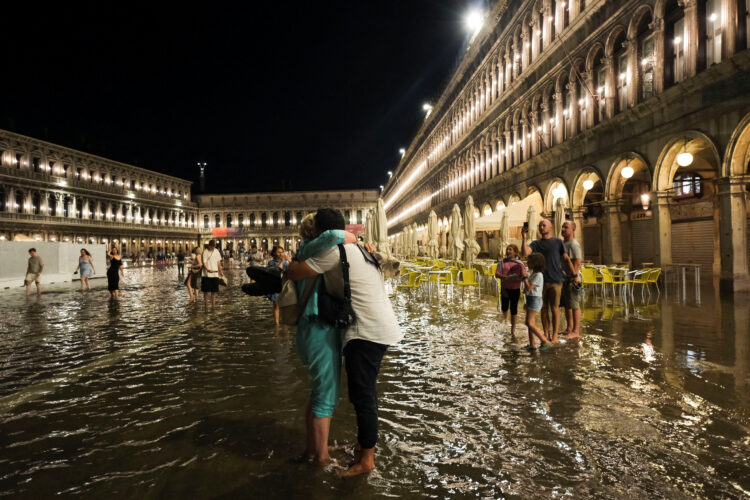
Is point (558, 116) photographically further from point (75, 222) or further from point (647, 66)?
point (75, 222)

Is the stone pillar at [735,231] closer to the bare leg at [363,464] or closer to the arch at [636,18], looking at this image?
the arch at [636,18]

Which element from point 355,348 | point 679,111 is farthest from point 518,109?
point 355,348

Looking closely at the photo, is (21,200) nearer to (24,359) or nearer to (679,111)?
(24,359)

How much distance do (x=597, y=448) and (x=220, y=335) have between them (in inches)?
251

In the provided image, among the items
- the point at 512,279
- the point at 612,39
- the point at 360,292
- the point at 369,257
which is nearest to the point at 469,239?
the point at 612,39

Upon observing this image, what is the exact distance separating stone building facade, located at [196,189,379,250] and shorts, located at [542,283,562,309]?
94173 mm

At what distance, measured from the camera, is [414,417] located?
3977 mm

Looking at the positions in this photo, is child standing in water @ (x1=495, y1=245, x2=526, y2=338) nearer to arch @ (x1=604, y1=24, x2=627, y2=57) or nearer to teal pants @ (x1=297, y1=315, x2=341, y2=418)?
teal pants @ (x1=297, y1=315, x2=341, y2=418)

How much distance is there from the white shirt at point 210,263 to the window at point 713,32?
1409cm

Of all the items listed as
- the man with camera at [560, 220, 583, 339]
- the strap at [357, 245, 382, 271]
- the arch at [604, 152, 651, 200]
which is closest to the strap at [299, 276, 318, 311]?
the strap at [357, 245, 382, 271]

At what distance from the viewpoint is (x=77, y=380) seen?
530cm

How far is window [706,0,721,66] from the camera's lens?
1227 centimetres

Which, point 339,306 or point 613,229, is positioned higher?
point 613,229

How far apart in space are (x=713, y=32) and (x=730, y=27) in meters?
0.72
